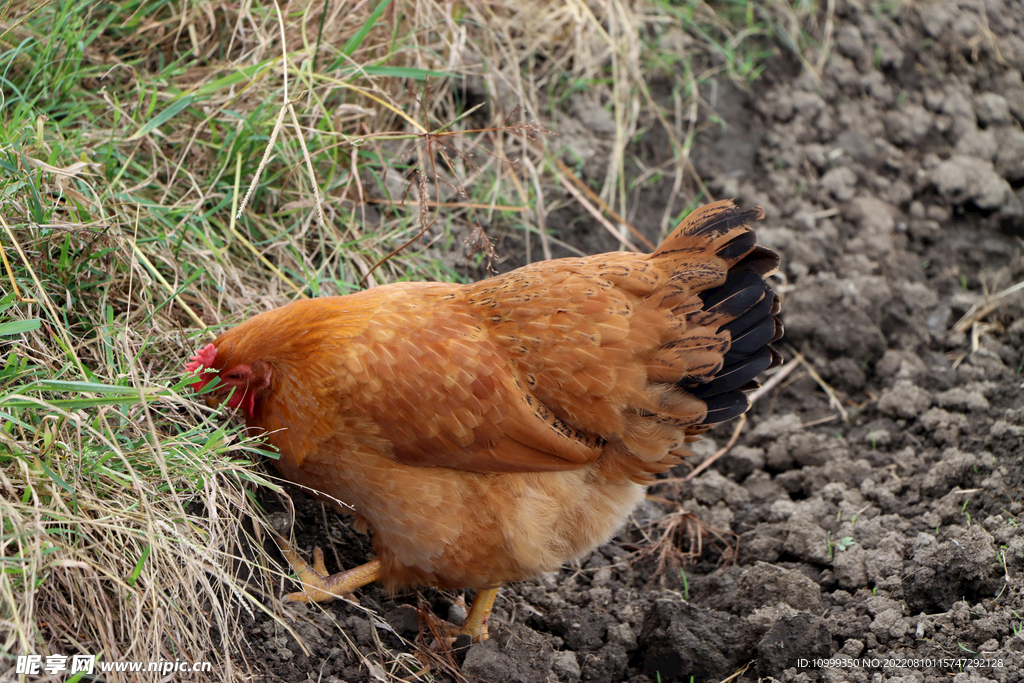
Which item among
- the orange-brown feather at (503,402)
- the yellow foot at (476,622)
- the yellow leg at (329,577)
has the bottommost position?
the yellow foot at (476,622)

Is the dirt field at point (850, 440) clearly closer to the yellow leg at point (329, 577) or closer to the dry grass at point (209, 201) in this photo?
the yellow leg at point (329, 577)

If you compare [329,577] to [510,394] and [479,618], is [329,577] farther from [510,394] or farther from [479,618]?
[510,394]

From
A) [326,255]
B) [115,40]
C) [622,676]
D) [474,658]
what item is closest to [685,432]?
[622,676]

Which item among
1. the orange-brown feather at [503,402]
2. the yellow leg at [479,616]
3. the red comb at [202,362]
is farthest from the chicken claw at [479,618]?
the red comb at [202,362]

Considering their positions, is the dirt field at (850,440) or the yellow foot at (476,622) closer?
the dirt field at (850,440)

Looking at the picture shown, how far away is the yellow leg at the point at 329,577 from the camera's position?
9.48 ft

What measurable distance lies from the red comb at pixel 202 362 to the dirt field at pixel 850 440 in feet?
2.14

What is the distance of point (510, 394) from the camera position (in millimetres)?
2773

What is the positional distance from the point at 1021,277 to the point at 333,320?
12.4 feet

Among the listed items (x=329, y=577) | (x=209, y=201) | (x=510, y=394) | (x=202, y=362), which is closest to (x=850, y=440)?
(x=510, y=394)

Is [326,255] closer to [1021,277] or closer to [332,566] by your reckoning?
[332,566]

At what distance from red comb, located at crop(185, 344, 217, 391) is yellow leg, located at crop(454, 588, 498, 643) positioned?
1.33 meters

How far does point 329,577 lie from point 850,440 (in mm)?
2574

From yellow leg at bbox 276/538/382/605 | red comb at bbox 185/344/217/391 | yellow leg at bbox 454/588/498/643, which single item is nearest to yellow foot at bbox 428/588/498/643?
yellow leg at bbox 454/588/498/643
